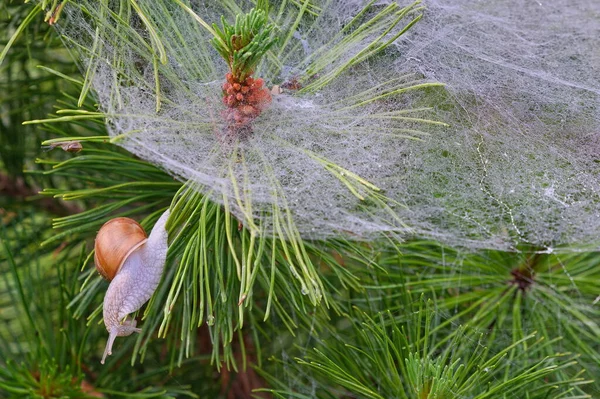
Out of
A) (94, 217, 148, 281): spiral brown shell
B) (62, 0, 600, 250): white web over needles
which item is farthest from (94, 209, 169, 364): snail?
(62, 0, 600, 250): white web over needles

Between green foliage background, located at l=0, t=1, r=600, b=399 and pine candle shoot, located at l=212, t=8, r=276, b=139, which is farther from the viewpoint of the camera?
green foliage background, located at l=0, t=1, r=600, b=399

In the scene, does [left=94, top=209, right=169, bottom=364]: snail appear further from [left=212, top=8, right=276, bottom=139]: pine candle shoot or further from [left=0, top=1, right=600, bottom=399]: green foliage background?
[left=212, top=8, right=276, bottom=139]: pine candle shoot

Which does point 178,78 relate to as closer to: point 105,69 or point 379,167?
→ point 105,69

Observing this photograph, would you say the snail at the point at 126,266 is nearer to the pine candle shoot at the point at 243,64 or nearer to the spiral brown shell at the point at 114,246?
the spiral brown shell at the point at 114,246

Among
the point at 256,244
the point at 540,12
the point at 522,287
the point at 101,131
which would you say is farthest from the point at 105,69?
the point at 540,12

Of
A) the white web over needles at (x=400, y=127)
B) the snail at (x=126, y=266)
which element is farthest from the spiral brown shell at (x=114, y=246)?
the white web over needles at (x=400, y=127)

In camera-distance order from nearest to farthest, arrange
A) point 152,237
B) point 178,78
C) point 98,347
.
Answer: point 152,237
point 178,78
point 98,347
